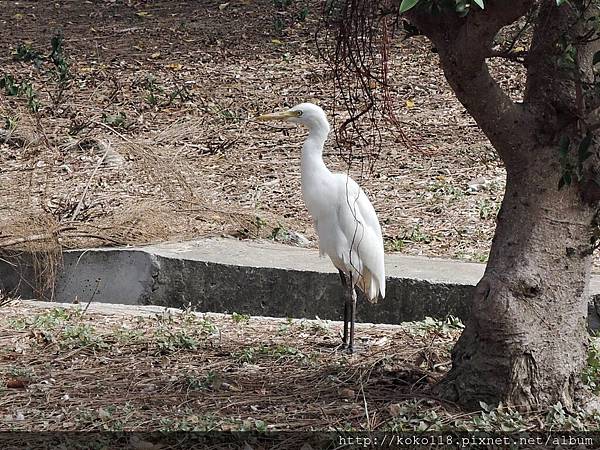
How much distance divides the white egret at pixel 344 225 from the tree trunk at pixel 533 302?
65.4 inches

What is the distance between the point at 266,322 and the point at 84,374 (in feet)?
4.18

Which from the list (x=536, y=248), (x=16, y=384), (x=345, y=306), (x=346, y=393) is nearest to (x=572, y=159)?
(x=536, y=248)

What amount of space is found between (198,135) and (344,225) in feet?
16.8

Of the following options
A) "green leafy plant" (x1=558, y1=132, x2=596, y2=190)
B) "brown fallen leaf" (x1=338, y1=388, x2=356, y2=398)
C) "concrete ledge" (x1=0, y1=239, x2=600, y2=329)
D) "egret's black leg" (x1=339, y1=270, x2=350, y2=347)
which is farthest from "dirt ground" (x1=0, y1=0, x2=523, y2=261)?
"green leafy plant" (x1=558, y1=132, x2=596, y2=190)

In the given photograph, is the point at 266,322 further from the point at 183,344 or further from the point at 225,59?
the point at 225,59

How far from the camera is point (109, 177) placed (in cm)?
949

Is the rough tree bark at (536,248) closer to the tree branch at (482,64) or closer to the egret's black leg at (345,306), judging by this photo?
the tree branch at (482,64)

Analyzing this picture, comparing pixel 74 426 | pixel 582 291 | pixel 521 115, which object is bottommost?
pixel 74 426

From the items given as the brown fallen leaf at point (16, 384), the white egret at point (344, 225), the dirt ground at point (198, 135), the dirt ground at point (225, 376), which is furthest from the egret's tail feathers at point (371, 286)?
the brown fallen leaf at point (16, 384)

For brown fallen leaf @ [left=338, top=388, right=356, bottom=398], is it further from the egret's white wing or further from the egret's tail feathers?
the egret's tail feathers

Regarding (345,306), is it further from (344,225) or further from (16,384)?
(16,384)

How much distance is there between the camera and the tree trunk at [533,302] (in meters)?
4.17

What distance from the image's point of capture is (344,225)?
5945mm

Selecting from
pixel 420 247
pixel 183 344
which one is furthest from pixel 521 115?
pixel 420 247
